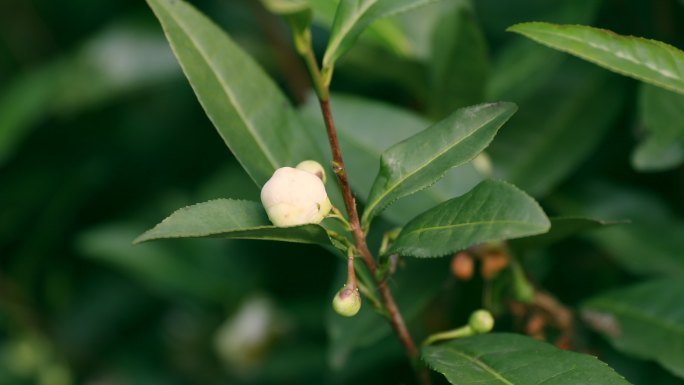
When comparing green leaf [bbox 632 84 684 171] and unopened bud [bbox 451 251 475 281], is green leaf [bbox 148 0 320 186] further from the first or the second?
green leaf [bbox 632 84 684 171]

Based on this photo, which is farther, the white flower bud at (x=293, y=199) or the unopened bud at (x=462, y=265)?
the unopened bud at (x=462, y=265)

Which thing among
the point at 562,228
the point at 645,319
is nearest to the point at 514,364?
the point at 562,228

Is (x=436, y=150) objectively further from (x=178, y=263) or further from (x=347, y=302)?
(x=178, y=263)

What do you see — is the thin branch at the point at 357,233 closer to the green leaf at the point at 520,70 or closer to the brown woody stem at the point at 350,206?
the brown woody stem at the point at 350,206

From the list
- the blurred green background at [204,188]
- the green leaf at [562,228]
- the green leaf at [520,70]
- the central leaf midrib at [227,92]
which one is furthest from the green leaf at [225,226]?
the green leaf at [520,70]

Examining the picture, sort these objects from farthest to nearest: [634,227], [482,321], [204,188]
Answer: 1. [204,188]
2. [634,227]
3. [482,321]

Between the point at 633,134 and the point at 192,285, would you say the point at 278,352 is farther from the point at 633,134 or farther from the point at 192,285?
the point at 633,134

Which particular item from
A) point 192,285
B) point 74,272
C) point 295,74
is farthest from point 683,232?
point 74,272
